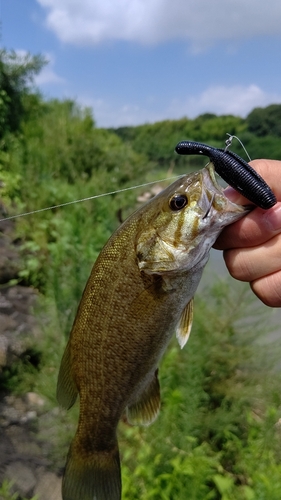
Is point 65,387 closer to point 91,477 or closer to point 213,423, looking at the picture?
point 91,477

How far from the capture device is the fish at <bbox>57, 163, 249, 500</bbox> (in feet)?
4.75

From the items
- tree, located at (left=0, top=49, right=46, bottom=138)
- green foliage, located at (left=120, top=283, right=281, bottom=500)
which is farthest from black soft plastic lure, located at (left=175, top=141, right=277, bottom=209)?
tree, located at (left=0, top=49, right=46, bottom=138)

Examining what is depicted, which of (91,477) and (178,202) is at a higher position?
(178,202)

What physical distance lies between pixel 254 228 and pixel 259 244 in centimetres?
10

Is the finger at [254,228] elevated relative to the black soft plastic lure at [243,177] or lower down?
lower down

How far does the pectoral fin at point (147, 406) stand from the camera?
1.75 meters

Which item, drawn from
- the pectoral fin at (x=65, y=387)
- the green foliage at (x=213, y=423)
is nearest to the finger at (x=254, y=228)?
the pectoral fin at (x=65, y=387)

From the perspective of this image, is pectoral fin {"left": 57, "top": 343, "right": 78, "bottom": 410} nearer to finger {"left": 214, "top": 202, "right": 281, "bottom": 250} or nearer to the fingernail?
finger {"left": 214, "top": 202, "right": 281, "bottom": 250}

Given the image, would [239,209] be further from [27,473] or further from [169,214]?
[27,473]

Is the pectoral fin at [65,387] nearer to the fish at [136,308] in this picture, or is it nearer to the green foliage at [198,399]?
the fish at [136,308]

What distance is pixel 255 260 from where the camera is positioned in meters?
1.56

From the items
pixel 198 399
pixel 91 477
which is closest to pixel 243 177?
pixel 91 477

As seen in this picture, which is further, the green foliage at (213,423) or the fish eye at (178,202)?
the green foliage at (213,423)

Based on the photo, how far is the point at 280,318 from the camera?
643 cm
